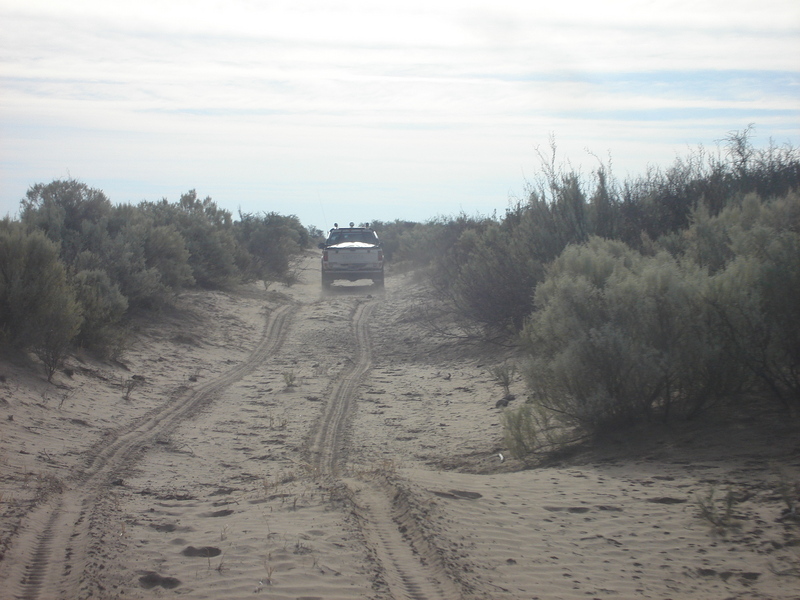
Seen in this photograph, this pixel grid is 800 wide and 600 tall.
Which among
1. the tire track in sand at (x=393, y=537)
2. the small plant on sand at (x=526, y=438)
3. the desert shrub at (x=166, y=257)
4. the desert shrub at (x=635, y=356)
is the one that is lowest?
the tire track in sand at (x=393, y=537)

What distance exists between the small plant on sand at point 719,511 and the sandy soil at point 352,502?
0.04 meters

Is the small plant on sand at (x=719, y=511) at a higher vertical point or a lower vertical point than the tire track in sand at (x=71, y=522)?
higher

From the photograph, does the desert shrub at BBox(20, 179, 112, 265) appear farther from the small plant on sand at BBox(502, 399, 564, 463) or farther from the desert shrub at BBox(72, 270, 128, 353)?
the small plant on sand at BBox(502, 399, 564, 463)

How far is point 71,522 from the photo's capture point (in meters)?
4.88

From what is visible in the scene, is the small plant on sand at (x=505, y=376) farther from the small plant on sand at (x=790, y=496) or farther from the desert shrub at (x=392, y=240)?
the desert shrub at (x=392, y=240)

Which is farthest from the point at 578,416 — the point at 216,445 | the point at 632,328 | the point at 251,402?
the point at 251,402

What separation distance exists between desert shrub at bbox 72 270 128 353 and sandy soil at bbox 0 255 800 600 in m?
0.94

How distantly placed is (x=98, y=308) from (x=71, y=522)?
22.5 ft

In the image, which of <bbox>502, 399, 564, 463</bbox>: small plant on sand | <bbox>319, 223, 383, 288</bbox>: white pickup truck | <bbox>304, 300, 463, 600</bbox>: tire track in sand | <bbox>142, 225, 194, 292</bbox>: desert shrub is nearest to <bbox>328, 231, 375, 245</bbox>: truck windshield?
<bbox>319, 223, 383, 288</bbox>: white pickup truck

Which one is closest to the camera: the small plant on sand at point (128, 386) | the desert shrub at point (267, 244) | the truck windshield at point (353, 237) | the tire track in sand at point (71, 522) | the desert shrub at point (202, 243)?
the tire track in sand at point (71, 522)

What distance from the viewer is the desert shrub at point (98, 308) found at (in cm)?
1072

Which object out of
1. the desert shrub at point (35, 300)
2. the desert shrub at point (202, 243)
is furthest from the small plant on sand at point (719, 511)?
the desert shrub at point (202, 243)

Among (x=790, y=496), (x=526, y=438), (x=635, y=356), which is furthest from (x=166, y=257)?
(x=790, y=496)

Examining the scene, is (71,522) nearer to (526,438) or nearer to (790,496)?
(526,438)
